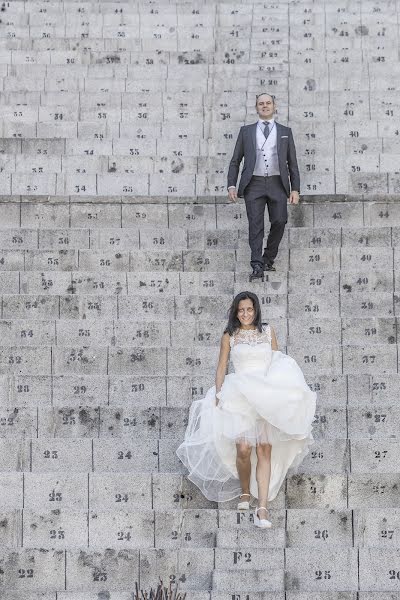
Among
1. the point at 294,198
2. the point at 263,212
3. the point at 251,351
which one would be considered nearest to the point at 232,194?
the point at 263,212

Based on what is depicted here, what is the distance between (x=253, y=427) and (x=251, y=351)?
653 mm

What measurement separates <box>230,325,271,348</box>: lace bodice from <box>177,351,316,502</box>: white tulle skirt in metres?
0.18

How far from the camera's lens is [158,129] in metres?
20.6

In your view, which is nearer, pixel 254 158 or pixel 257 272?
pixel 257 272

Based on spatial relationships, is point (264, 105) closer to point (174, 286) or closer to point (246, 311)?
point (174, 286)

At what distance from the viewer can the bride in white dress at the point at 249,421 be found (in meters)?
14.2

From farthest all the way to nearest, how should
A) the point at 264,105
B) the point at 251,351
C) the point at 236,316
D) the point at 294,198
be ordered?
1. the point at 264,105
2. the point at 294,198
3. the point at 236,316
4. the point at 251,351

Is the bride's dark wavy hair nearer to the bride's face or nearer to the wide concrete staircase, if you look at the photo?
the bride's face

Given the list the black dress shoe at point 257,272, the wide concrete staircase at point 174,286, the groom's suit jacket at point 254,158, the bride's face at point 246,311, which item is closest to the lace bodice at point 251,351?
the bride's face at point 246,311

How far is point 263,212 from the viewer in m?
17.9

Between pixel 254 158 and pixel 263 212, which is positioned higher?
pixel 254 158

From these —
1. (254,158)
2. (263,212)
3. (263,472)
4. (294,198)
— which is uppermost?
(254,158)

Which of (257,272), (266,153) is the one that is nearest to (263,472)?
(257,272)

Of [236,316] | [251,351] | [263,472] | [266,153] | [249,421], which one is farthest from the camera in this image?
[266,153]
